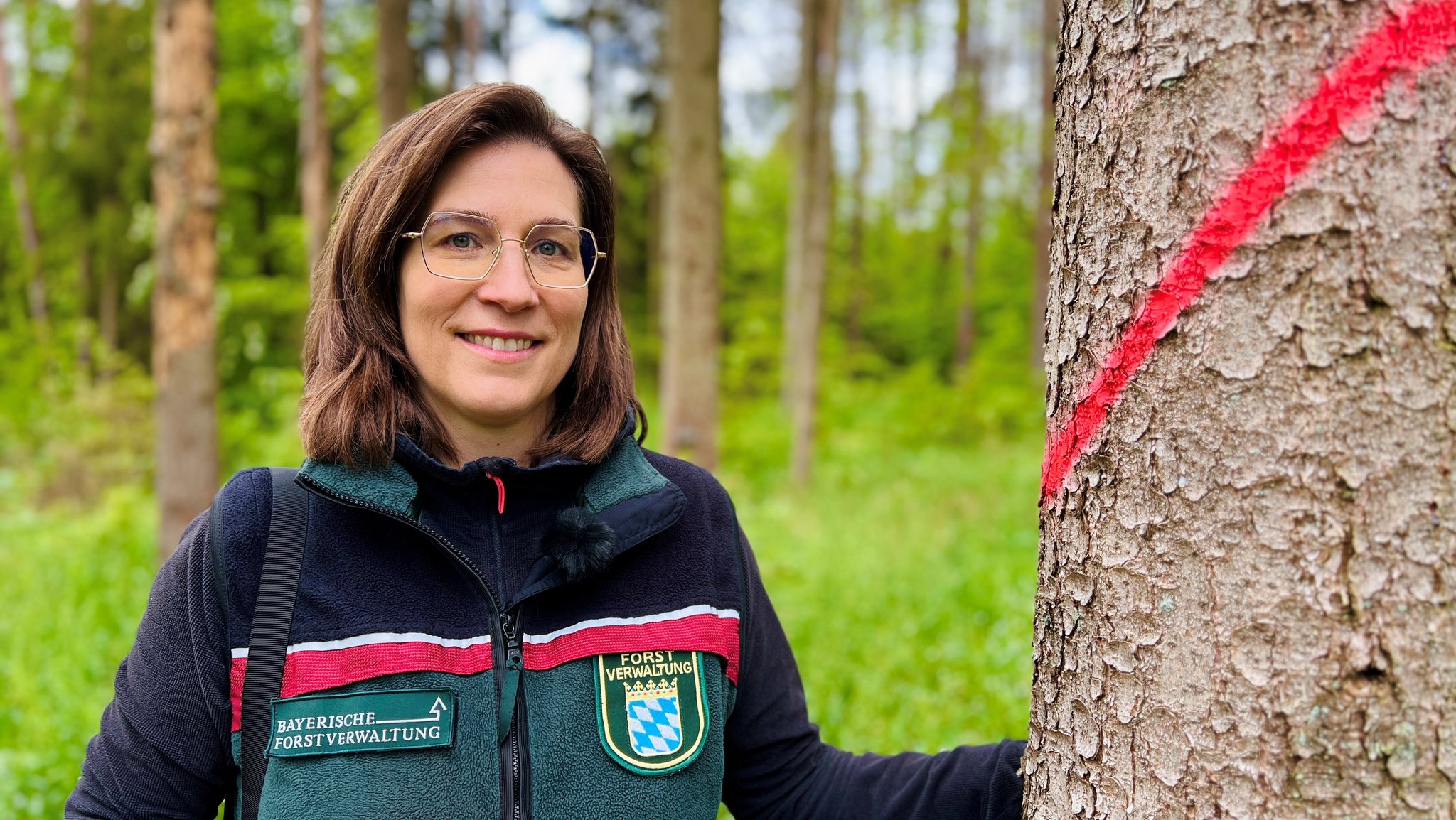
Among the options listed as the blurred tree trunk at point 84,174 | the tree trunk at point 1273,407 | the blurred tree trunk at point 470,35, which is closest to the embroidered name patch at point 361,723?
the tree trunk at point 1273,407

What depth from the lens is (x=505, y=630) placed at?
1.59m

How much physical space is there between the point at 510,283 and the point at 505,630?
578 millimetres

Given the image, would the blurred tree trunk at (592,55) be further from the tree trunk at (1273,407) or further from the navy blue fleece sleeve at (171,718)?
the tree trunk at (1273,407)

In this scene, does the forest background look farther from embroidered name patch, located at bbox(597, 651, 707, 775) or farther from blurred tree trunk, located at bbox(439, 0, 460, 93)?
embroidered name patch, located at bbox(597, 651, 707, 775)

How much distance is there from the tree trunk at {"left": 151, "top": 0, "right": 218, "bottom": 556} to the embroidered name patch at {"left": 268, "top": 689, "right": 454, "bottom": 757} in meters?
5.45

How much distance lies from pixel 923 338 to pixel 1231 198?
88.5 feet

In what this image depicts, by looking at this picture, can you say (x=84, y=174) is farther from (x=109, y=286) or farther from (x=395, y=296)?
(x=395, y=296)

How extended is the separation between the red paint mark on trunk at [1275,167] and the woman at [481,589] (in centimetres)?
78

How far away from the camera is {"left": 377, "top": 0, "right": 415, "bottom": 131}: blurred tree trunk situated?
27.6 ft

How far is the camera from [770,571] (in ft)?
23.6

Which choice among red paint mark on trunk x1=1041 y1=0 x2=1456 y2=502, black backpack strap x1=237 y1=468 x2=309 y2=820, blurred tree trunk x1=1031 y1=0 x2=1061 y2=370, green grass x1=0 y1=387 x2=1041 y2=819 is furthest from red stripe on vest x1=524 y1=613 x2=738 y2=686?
blurred tree trunk x1=1031 y1=0 x2=1061 y2=370

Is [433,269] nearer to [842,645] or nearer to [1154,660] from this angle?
[1154,660]

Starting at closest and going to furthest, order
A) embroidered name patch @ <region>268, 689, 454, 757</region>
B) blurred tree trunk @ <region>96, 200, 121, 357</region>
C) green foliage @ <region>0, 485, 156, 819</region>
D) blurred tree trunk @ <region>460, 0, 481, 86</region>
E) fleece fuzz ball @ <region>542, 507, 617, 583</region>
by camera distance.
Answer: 1. embroidered name patch @ <region>268, 689, 454, 757</region>
2. fleece fuzz ball @ <region>542, 507, 617, 583</region>
3. green foliage @ <region>0, 485, 156, 819</region>
4. blurred tree trunk @ <region>96, 200, 121, 357</region>
5. blurred tree trunk @ <region>460, 0, 481, 86</region>

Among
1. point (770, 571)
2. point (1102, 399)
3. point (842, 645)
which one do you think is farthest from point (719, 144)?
point (1102, 399)
